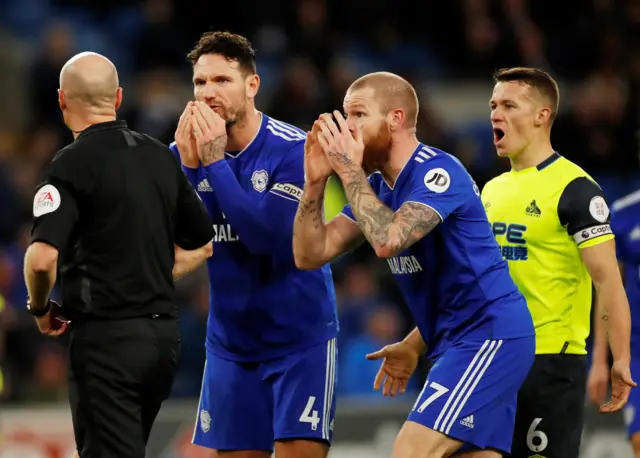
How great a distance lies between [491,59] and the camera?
1440 cm

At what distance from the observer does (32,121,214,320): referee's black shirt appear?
5117mm

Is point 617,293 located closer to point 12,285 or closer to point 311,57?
point 12,285

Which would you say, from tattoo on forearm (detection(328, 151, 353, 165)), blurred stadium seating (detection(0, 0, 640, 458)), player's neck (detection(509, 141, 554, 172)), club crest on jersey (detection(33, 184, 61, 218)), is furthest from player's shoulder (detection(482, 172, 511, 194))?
blurred stadium seating (detection(0, 0, 640, 458))

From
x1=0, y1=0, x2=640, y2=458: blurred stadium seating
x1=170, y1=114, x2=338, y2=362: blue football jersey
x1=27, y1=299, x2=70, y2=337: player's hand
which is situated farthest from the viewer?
x1=0, y1=0, x2=640, y2=458: blurred stadium seating

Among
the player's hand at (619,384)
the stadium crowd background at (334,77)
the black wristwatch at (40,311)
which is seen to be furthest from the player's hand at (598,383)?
the stadium crowd background at (334,77)

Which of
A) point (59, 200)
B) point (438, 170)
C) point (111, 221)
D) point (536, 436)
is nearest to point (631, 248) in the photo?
point (536, 436)

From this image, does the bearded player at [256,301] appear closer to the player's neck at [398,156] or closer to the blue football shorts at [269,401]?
the blue football shorts at [269,401]

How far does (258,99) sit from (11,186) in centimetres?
317

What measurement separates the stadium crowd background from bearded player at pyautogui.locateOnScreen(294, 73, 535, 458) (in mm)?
5408

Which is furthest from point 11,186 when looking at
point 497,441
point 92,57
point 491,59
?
point 497,441

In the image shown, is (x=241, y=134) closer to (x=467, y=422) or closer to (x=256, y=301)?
(x=256, y=301)

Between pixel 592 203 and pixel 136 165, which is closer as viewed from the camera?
pixel 136 165

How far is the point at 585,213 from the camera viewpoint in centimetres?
607

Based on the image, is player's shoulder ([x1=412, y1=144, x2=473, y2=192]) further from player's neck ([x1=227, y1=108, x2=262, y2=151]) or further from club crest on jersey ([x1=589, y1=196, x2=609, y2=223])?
player's neck ([x1=227, y1=108, x2=262, y2=151])
